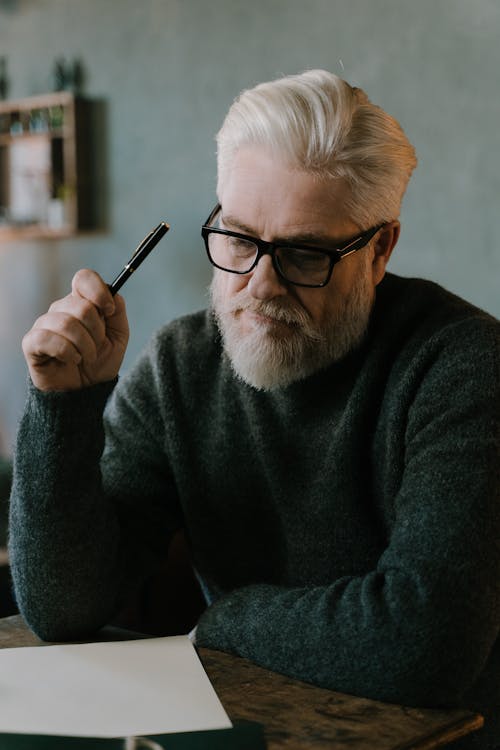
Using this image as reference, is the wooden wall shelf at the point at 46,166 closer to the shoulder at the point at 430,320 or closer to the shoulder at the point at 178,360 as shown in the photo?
the shoulder at the point at 178,360

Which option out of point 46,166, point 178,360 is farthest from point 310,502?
point 46,166

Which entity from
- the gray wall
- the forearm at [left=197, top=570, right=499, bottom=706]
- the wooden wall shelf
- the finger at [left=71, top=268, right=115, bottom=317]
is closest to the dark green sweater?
the forearm at [left=197, top=570, right=499, bottom=706]

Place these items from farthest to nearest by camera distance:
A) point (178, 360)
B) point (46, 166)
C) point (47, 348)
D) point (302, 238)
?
point (46, 166) < point (178, 360) < point (302, 238) < point (47, 348)

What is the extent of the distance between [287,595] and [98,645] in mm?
233

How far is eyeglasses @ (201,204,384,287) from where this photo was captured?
1.26 m

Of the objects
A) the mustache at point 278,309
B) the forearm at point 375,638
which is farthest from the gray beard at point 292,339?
the forearm at point 375,638

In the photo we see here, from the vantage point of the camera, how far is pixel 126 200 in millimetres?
3836

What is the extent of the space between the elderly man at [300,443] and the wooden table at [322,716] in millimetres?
30

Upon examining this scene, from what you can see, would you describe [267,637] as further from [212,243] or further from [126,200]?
[126,200]

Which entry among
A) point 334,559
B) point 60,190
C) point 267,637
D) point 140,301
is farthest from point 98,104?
point 267,637

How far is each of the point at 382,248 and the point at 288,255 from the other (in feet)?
0.65

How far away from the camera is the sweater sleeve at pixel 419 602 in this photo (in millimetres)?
981

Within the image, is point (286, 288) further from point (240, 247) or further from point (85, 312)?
point (85, 312)

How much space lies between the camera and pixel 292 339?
131 cm
